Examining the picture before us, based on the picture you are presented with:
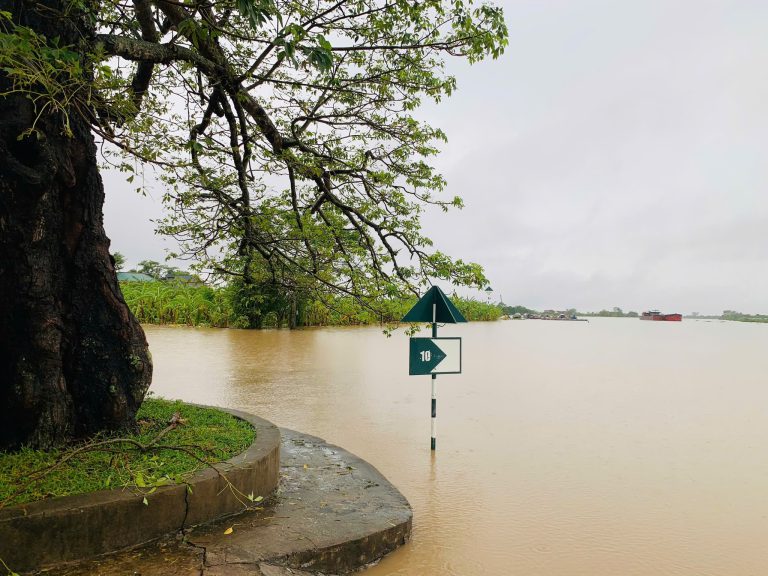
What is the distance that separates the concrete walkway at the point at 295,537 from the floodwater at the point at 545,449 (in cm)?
19

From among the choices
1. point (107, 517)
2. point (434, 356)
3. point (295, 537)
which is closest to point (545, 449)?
point (434, 356)

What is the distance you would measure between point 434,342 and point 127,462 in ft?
9.51

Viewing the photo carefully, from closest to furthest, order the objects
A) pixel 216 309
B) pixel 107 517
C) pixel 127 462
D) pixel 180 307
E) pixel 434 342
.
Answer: pixel 107 517 → pixel 127 462 → pixel 434 342 → pixel 216 309 → pixel 180 307

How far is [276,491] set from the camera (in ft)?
11.6

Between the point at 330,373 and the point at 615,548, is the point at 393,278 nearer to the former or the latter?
the point at 615,548

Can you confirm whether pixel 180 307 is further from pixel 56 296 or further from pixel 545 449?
pixel 56 296

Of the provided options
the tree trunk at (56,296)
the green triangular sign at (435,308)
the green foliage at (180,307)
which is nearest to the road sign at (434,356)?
the green triangular sign at (435,308)

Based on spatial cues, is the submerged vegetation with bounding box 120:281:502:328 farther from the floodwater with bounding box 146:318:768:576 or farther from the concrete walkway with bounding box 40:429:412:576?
the concrete walkway with bounding box 40:429:412:576

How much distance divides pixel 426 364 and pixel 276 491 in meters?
2.00

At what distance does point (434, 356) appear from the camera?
5133 mm

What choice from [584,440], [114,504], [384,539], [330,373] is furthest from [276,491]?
[330,373]

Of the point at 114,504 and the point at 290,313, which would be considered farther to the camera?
the point at 290,313

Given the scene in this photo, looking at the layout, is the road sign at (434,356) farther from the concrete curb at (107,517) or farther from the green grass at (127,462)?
the concrete curb at (107,517)

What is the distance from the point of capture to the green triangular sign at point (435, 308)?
511 cm
